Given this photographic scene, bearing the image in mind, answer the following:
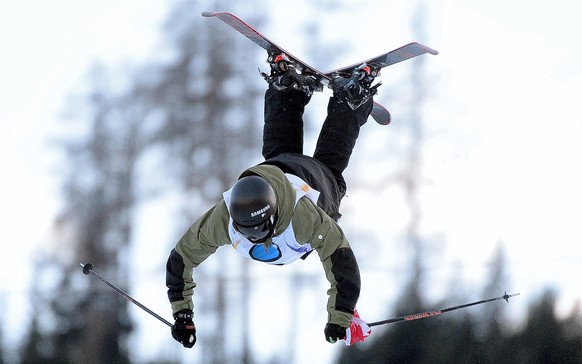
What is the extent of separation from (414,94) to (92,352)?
5021 millimetres

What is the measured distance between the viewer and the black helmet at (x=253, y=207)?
3.75 meters

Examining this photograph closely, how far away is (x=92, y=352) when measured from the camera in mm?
9648

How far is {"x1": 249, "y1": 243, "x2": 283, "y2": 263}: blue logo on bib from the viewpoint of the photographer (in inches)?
158

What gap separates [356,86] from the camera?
4.90 metres

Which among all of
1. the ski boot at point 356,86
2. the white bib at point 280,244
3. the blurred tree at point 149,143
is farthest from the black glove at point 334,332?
the blurred tree at point 149,143

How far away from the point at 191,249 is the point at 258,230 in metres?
0.50

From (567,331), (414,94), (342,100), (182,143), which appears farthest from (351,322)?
(182,143)

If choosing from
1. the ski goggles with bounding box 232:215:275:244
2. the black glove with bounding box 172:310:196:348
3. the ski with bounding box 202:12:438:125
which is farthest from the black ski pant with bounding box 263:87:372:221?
the black glove with bounding box 172:310:196:348

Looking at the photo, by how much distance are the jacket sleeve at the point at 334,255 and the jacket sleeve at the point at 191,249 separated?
37cm

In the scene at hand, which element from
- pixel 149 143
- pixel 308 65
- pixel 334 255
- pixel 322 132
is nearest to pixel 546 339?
pixel 322 132

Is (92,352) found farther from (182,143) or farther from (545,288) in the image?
(545,288)

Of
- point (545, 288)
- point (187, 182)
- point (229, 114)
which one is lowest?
point (545, 288)

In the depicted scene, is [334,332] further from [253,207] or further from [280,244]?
[253,207]

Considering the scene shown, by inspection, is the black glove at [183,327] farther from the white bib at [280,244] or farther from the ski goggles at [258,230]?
the ski goggles at [258,230]
